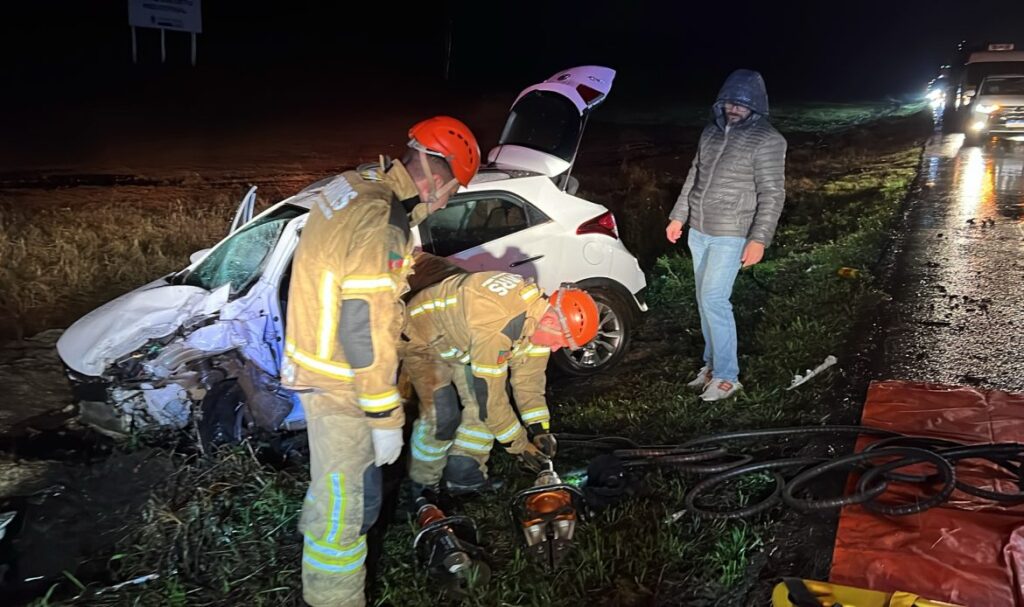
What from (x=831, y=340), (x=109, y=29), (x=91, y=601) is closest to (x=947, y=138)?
(x=831, y=340)

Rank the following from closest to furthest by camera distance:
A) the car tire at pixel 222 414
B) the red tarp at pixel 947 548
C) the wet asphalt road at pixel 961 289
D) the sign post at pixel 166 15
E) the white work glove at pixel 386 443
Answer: the white work glove at pixel 386 443, the red tarp at pixel 947 548, the car tire at pixel 222 414, the wet asphalt road at pixel 961 289, the sign post at pixel 166 15

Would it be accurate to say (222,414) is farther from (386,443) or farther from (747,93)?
(747,93)

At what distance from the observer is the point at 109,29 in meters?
37.6

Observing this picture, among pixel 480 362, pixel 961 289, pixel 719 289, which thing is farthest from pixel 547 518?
pixel 961 289

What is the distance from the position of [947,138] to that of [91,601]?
21.6 metres

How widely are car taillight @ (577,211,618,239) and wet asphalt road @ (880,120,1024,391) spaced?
6.96ft

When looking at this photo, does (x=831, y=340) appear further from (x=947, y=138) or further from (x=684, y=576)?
(x=947, y=138)

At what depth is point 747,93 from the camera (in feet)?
15.1

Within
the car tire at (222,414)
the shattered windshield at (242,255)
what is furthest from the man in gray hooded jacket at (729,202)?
the car tire at (222,414)

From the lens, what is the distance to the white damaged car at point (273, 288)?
4.38 meters

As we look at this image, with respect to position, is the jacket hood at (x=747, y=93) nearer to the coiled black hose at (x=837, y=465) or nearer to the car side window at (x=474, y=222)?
the car side window at (x=474, y=222)

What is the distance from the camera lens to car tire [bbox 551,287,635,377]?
224 inches

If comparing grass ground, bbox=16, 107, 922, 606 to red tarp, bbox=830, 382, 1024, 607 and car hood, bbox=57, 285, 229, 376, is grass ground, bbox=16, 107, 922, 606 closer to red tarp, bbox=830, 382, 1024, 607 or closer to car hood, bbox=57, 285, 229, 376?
red tarp, bbox=830, 382, 1024, 607

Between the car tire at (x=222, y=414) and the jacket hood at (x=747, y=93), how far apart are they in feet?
10.7
